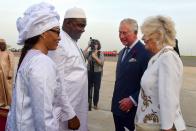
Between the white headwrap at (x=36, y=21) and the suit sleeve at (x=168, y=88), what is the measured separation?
3.19 ft

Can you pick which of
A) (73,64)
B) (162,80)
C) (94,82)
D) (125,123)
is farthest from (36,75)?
(94,82)

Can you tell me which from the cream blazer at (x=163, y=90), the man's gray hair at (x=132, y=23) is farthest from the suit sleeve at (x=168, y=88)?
the man's gray hair at (x=132, y=23)

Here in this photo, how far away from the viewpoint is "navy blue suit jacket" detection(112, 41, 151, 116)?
157 inches

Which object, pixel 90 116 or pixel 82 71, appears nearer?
pixel 82 71

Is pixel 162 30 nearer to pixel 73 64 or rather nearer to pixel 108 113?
pixel 73 64

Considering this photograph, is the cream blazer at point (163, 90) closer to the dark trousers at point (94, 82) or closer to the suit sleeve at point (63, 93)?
the suit sleeve at point (63, 93)

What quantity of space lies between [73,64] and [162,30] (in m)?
0.94

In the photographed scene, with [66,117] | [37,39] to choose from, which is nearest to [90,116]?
[66,117]

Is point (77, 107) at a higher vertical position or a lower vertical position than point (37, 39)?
lower

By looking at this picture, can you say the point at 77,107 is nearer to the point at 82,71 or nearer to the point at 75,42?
the point at 82,71

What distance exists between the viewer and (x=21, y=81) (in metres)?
2.58

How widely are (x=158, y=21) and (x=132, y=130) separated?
1.36 m

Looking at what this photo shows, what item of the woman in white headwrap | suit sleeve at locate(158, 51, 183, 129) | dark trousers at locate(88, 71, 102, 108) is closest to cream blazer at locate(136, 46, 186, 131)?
suit sleeve at locate(158, 51, 183, 129)

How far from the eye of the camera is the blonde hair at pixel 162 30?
3291mm
